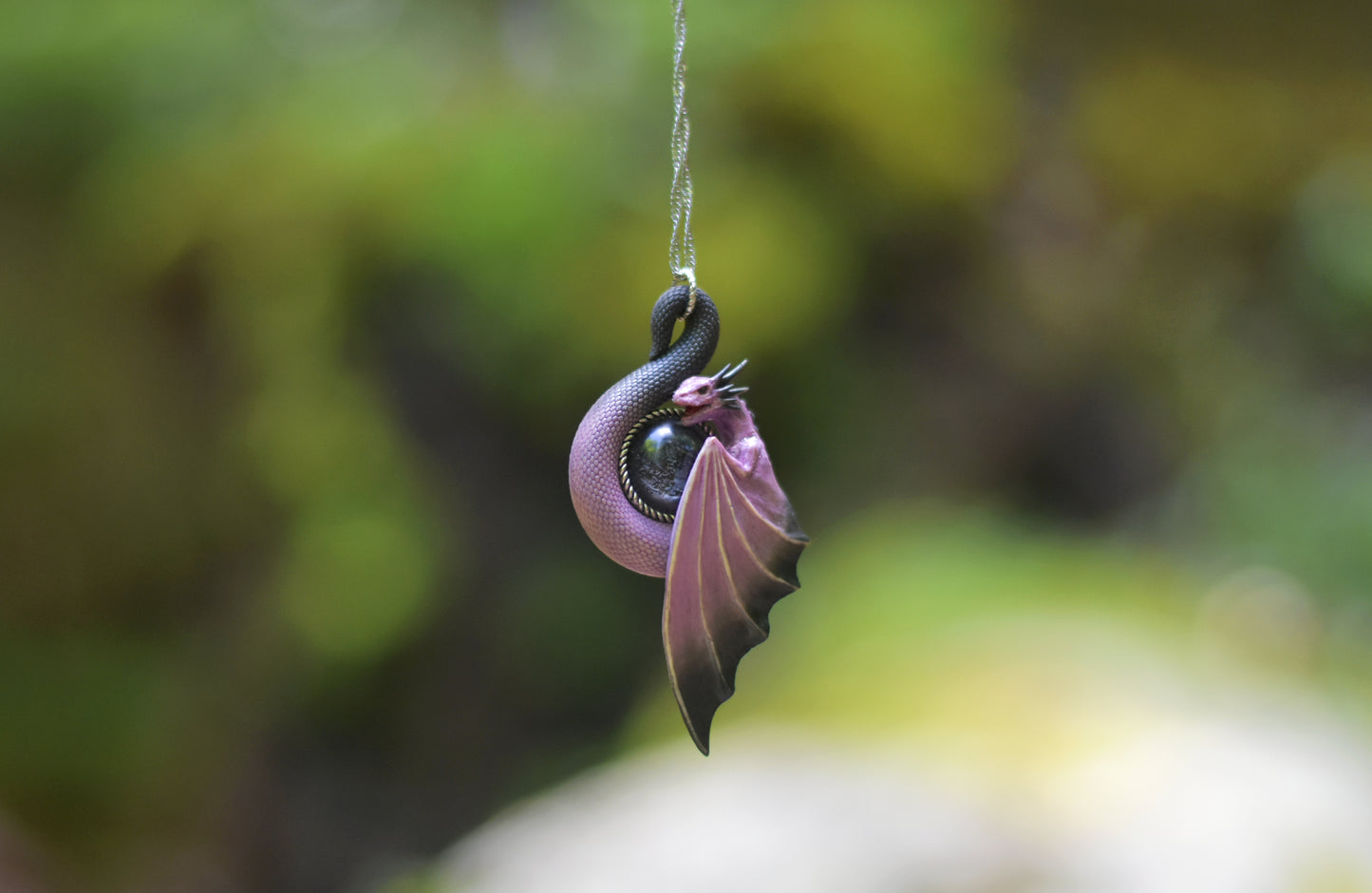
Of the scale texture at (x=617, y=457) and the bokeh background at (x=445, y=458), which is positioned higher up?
the scale texture at (x=617, y=457)

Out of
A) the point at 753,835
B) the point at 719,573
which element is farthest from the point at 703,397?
the point at 753,835

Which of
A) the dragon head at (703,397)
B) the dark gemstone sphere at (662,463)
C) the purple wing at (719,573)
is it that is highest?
the dragon head at (703,397)

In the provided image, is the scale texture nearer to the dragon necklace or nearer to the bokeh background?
the dragon necklace

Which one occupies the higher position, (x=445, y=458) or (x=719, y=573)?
(x=719, y=573)

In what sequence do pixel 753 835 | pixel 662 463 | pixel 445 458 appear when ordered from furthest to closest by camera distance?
pixel 445 458, pixel 753 835, pixel 662 463

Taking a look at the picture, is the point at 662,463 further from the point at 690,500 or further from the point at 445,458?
the point at 445,458

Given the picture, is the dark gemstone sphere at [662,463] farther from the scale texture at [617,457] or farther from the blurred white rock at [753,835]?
the blurred white rock at [753,835]

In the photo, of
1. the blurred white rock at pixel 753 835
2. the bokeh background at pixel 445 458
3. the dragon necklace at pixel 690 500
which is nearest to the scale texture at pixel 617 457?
the dragon necklace at pixel 690 500

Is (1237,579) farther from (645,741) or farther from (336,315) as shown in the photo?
(336,315)
